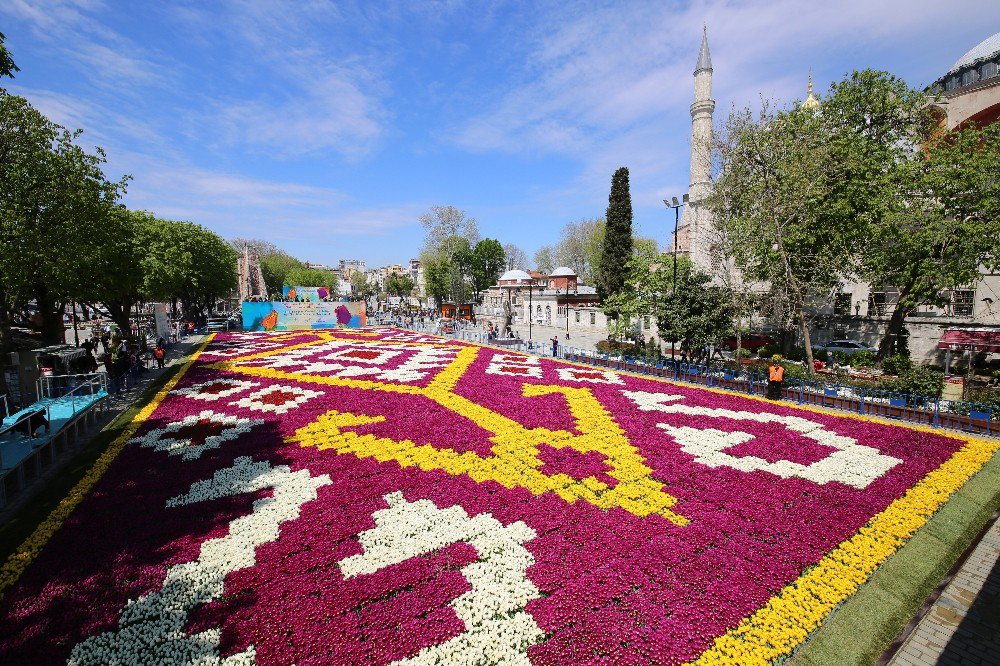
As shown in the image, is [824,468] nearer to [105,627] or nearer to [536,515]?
[536,515]

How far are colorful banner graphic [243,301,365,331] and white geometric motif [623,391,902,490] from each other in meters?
Answer: 38.9

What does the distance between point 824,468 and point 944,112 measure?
101 ft

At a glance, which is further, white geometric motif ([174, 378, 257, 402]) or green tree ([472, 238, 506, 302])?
green tree ([472, 238, 506, 302])

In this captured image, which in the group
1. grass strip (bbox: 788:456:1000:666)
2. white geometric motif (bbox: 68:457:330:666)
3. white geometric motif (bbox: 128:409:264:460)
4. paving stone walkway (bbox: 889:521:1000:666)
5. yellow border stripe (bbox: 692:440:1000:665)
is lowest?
paving stone walkway (bbox: 889:521:1000:666)

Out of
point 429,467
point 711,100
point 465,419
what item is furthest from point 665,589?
point 711,100

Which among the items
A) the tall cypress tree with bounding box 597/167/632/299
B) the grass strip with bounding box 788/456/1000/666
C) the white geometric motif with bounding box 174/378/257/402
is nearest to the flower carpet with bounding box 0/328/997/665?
the grass strip with bounding box 788/456/1000/666

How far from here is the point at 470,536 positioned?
741cm

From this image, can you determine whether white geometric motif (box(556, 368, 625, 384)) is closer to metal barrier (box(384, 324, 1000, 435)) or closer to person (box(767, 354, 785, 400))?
metal barrier (box(384, 324, 1000, 435))

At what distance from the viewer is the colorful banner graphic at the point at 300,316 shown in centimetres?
4316

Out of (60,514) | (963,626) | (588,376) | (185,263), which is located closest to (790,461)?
(963,626)

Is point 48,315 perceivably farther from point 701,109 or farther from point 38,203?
point 701,109

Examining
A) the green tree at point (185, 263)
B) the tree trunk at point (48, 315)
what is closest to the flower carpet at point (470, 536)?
the tree trunk at point (48, 315)

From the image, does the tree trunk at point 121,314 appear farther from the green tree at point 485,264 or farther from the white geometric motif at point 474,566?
the green tree at point 485,264

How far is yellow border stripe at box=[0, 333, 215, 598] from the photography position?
6570 millimetres
